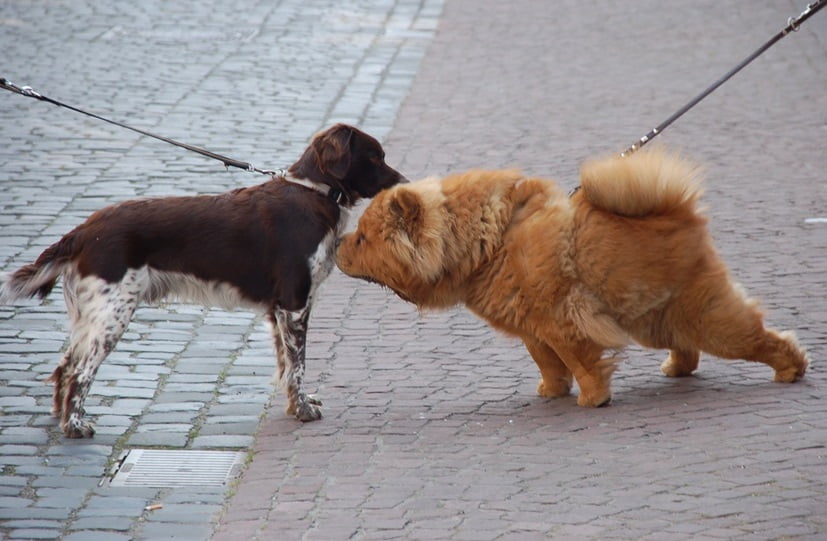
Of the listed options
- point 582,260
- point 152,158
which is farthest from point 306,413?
point 152,158

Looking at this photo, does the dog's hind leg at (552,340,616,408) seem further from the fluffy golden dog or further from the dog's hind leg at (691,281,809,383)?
the dog's hind leg at (691,281,809,383)

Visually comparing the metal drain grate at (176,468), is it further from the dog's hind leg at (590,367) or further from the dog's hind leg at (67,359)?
the dog's hind leg at (590,367)

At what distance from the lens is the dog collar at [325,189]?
6602 millimetres

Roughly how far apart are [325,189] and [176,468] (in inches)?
65.6

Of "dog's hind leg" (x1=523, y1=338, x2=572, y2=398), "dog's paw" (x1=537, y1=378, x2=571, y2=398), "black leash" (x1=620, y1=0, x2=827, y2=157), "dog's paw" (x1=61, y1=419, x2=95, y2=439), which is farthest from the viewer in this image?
"black leash" (x1=620, y1=0, x2=827, y2=157)

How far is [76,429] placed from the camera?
634 cm

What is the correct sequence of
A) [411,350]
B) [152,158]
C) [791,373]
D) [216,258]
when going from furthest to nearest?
1. [152,158]
2. [411,350]
3. [791,373]
4. [216,258]

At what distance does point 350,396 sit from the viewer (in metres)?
7.05

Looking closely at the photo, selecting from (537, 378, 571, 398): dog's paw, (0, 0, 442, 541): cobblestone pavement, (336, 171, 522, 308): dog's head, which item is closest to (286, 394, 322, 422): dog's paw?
(0, 0, 442, 541): cobblestone pavement

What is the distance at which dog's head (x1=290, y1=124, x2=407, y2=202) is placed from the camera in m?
6.55

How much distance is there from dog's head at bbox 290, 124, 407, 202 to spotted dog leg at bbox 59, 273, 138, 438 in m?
1.14

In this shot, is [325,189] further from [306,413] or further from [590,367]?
[590,367]

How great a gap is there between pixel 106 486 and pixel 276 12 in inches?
616

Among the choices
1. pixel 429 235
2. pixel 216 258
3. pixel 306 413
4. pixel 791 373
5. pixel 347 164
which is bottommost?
pixel 306 413
